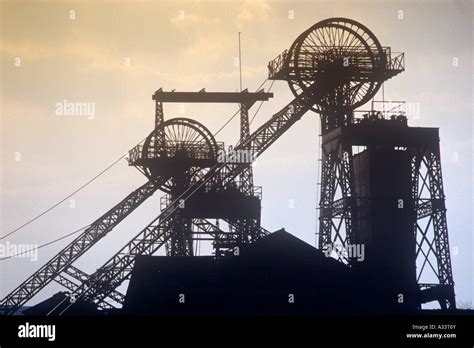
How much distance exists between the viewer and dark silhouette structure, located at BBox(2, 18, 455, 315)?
37531mm

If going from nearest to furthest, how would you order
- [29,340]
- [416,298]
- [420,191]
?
[29,340]
[416,298]
[420,191]

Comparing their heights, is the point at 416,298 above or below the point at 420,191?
below

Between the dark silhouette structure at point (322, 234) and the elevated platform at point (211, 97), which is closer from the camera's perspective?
the dark silhouette structure at point (322, 234)

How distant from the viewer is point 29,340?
2609 cm

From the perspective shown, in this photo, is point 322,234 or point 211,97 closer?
point 322,234

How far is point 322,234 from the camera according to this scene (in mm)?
44906

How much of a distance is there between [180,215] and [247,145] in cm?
729

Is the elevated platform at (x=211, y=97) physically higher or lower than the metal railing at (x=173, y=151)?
higher

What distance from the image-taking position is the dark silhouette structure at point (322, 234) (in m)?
37.5

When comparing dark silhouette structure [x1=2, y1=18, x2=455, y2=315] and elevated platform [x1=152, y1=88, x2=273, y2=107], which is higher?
elevated platform [x1=152, y1=88, x2=273, y2=107]

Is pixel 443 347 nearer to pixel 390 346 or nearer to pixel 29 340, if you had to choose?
pixel 390 346

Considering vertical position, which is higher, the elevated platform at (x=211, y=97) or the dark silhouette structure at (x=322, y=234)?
the elevated platform at (x=211, y=97)

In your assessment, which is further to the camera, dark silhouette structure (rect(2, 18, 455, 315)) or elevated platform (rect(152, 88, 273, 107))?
elevated platform (rect(152, 88, 273, 107))

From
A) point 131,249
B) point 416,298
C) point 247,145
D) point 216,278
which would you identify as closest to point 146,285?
point 216,278
